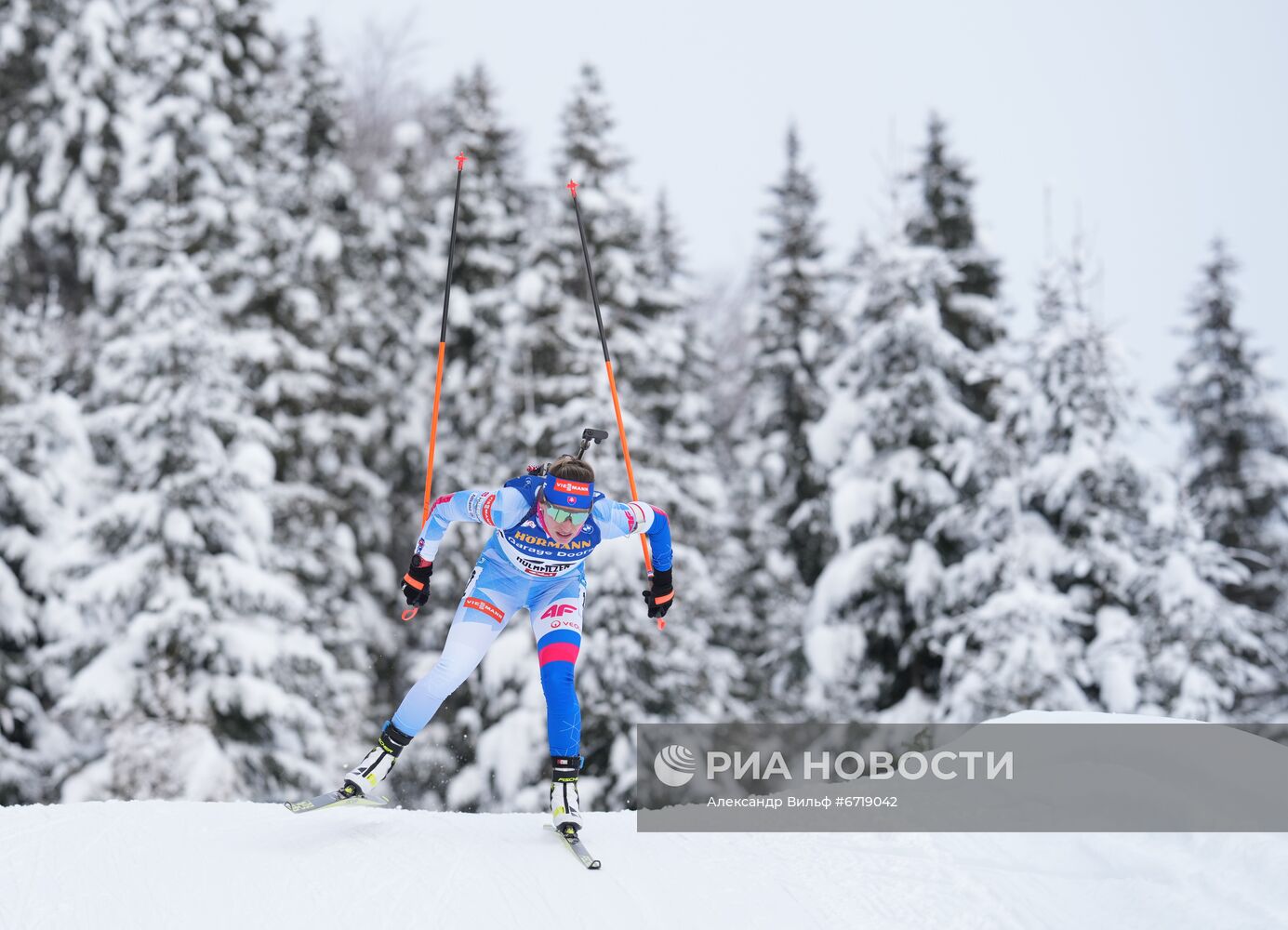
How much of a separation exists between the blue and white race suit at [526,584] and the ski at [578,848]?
0.43 metres

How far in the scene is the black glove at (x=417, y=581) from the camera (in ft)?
19.0

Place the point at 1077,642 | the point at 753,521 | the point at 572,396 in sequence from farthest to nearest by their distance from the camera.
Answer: the point at 753,521
the point at 572,396
the point at 1077,642

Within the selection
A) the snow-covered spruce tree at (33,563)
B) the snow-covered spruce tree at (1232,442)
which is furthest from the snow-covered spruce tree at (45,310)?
the snow-covered spruce tree at (1232,442)

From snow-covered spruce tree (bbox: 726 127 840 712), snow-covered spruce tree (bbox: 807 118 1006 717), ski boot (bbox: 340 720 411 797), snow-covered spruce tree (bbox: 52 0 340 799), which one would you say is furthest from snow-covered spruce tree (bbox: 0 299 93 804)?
snow-covered spruce tree (bbox: 726 127 840 712)

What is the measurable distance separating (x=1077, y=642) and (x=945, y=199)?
29.7 feet

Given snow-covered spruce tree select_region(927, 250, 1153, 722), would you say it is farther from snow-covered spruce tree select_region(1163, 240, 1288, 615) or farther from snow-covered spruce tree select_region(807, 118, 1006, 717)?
snow-covered spruce tree select_region(1163, 240, 1288, 615)

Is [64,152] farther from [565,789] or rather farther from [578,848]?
[578,848]

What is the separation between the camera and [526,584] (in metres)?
6.12

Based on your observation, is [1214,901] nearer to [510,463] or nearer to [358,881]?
[358,881]

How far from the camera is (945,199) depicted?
1883cm

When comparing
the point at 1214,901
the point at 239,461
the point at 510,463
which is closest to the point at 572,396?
the point at 510,463

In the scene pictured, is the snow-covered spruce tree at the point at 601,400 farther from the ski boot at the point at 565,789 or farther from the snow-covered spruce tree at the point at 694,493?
the ski boot at the point at 565,789

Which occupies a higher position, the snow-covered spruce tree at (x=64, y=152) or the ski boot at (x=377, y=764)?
the snow-covered spruce tree at (x=64, y=152)

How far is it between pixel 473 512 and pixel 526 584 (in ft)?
1.86
